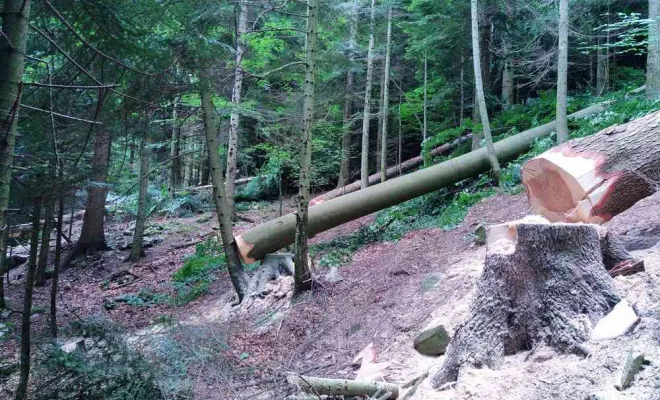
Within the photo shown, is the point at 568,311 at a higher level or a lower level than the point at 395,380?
higher

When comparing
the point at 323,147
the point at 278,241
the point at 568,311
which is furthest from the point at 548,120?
the point at 568,311

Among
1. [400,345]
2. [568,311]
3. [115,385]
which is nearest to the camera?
[568,311]

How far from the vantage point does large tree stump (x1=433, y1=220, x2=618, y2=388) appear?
10.2 ft

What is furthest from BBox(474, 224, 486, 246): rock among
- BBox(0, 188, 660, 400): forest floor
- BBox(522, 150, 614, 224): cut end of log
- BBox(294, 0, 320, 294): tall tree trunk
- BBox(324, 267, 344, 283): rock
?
BBox(294, 0, 320, 294): tall tree trunk

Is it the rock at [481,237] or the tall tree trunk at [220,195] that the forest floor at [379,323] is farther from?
the tall tree trunk at [220,195]

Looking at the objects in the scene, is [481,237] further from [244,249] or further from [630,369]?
[630,369]

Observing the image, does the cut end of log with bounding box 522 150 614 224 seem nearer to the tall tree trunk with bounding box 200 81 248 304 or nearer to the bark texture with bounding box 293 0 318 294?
the bark texture with bounding box 293 0 318 294

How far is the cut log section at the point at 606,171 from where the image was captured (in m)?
5.00

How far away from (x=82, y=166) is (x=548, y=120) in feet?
39.7

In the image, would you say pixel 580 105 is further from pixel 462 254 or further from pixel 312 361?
pixel 312 361

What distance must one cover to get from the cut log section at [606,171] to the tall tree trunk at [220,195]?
503cm

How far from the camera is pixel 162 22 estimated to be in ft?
19.2

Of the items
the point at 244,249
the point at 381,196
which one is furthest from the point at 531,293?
the point at 381,196

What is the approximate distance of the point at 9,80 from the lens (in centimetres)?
236
